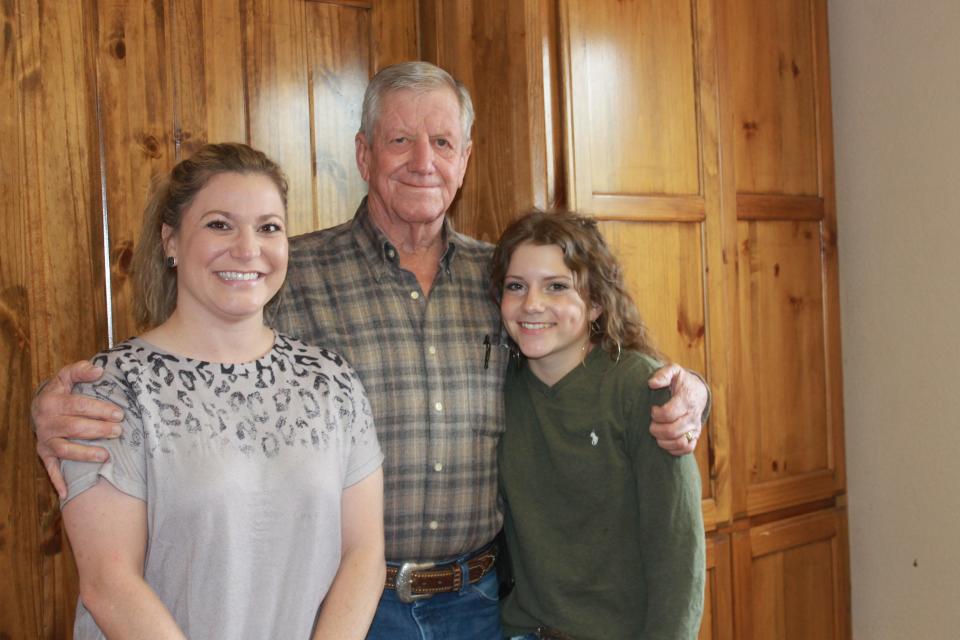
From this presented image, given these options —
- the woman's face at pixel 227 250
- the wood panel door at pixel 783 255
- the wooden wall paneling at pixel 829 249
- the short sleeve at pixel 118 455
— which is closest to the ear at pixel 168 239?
the woman's face at pixel 227 250

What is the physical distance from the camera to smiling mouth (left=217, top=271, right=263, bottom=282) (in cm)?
140

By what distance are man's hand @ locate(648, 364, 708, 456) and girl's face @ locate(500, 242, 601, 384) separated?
0.18m

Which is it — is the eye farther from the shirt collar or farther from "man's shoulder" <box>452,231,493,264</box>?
"man's shoulder" <box>452,231,493,264</box>

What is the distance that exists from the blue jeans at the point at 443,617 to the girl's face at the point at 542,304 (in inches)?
18.3

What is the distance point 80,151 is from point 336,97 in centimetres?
60

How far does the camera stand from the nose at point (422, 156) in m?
1.77

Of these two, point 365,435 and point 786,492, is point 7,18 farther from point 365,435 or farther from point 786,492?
point 786,492

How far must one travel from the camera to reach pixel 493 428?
1784 millimetres

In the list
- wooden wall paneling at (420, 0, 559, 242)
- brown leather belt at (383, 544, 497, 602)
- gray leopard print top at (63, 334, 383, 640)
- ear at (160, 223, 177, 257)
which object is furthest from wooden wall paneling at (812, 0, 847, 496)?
ear at (160, 223, 177, 257)

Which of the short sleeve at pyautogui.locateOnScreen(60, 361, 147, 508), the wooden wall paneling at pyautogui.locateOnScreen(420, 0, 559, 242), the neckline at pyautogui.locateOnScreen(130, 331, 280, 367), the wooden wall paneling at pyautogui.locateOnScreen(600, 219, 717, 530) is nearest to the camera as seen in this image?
the short sleeve at pyautogui.locateOnScreen(60, 361, 147, 508)

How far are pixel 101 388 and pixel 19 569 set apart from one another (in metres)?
0.77

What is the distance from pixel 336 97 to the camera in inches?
87.4

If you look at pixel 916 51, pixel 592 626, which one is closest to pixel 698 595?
pixel 592 626

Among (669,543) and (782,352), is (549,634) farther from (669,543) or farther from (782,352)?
(782,352)
